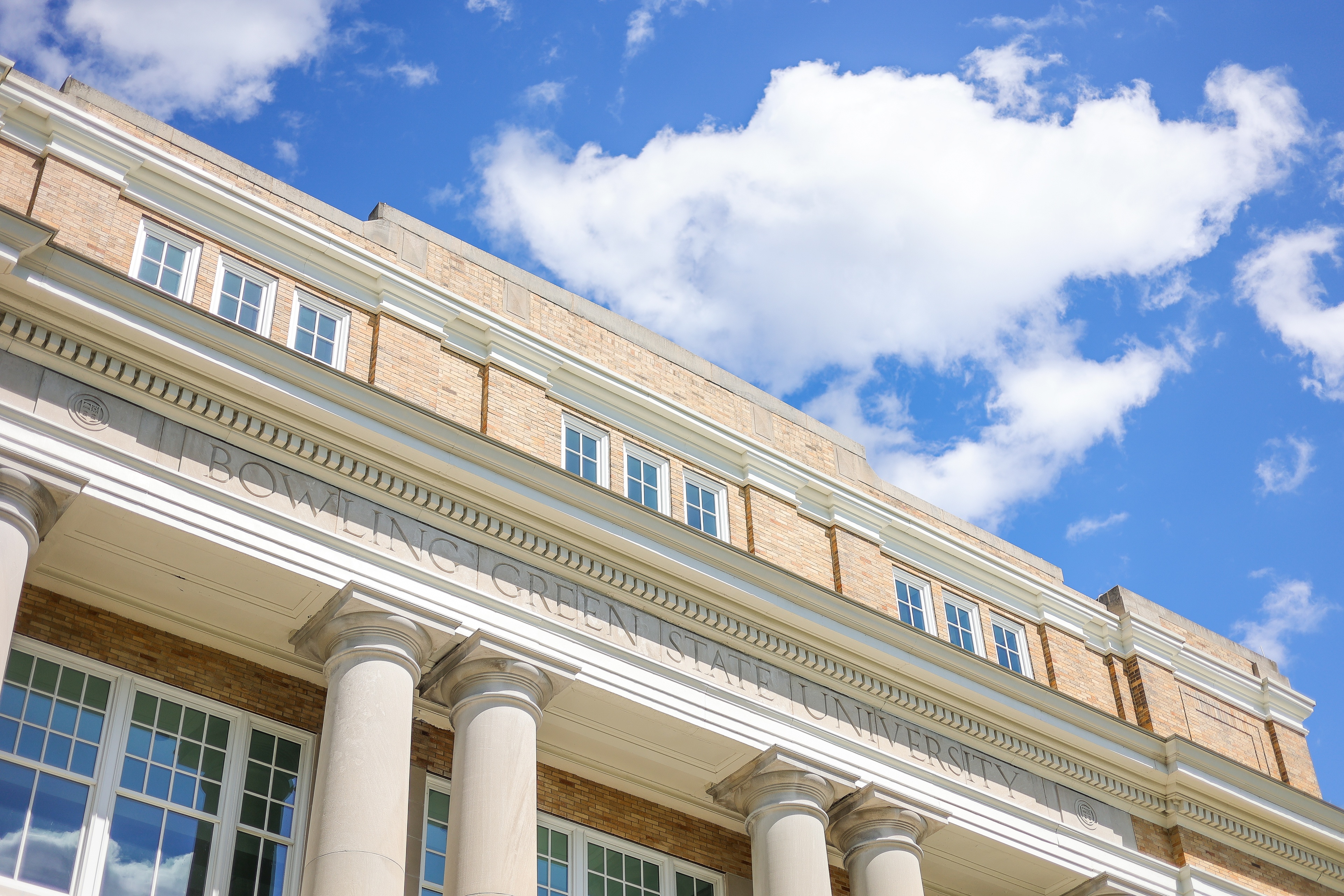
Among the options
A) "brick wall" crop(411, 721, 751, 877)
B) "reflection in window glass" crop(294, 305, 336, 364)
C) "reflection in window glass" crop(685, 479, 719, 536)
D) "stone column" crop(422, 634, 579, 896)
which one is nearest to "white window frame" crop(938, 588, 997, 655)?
"reflection in window glass" crop(685, 479, 719, 536)

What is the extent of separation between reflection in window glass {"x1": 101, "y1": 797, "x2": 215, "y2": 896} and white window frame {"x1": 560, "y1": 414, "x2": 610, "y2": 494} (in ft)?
22.1

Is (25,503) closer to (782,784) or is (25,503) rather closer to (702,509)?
Result: (702,509)

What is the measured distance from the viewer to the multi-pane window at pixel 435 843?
1759 cm

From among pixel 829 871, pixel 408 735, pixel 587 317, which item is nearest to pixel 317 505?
pixel 408 735

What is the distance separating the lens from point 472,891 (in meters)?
15.9

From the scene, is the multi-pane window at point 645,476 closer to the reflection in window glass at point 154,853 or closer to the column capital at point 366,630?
the column capital at point 366,630

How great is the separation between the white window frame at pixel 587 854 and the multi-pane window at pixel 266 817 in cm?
159

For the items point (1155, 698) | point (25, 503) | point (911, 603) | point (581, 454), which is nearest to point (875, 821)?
point (911, 603)

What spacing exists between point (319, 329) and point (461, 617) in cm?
425

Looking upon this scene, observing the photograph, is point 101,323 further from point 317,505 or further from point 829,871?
point 829,871

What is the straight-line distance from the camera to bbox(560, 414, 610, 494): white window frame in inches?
811

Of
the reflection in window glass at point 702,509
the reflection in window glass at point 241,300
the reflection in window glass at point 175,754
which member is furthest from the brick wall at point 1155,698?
the reflection in window glass at point 241,300

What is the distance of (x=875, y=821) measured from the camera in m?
20.2

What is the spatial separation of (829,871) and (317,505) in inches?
332
